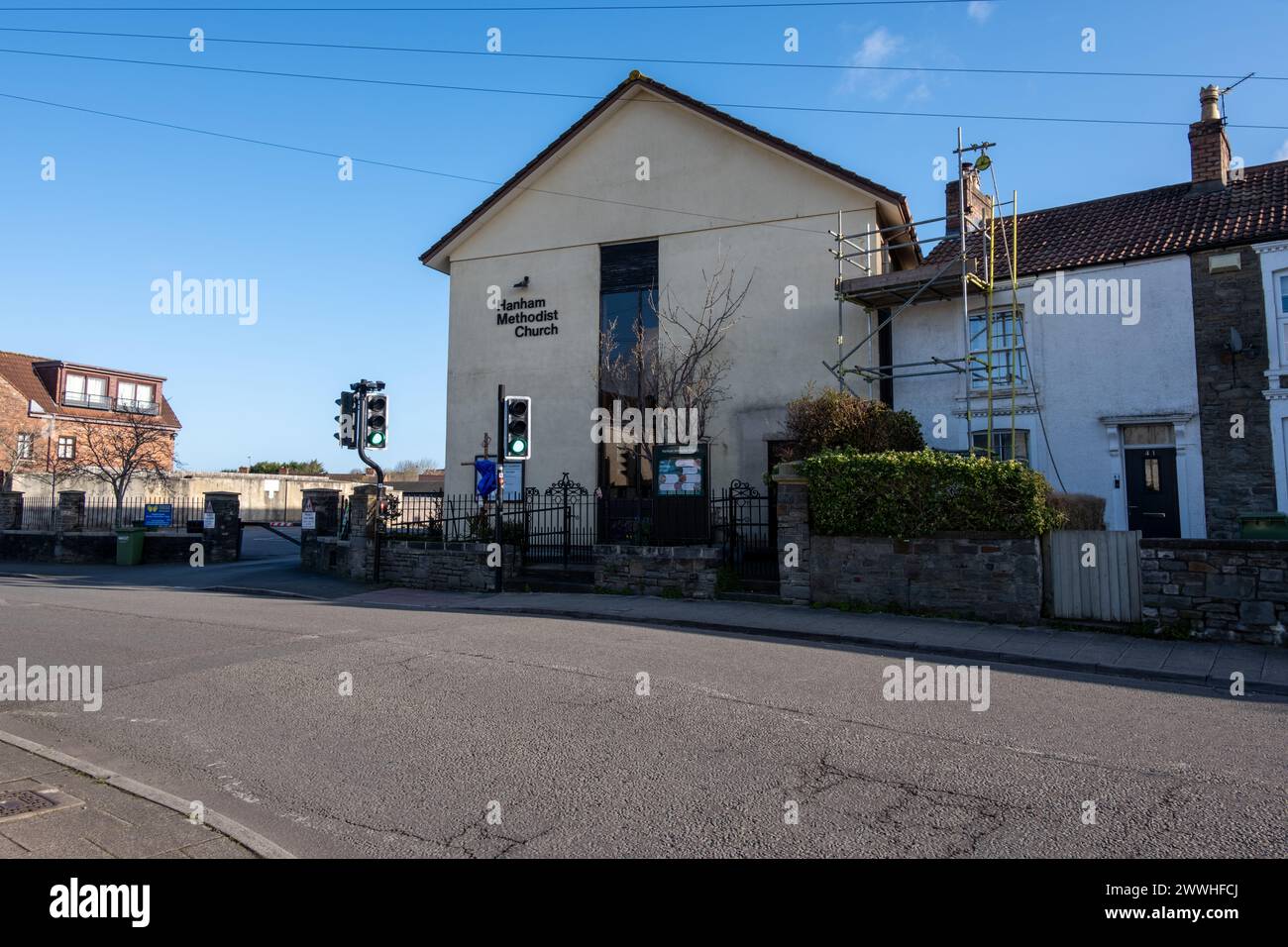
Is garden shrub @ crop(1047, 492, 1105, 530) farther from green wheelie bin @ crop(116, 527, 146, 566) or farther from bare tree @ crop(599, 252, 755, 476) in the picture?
green wheelie bin @ crop(116, 527, 146, 566)

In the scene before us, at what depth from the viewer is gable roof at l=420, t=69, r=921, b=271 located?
60.8 feet

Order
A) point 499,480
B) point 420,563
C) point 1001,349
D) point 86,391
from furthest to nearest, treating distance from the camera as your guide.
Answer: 1. point 86,391
2. point 1001,349
3. point 420,563
4. point 499,480

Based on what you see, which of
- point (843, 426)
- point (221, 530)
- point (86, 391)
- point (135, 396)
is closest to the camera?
point (843, 426)

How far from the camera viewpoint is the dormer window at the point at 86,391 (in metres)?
44.7

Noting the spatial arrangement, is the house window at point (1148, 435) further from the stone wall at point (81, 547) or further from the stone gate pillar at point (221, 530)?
the stone wall at point (81, 547)

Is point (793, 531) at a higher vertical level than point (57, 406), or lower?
lower

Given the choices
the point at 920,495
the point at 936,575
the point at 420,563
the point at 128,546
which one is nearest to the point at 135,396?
the point at 128,546

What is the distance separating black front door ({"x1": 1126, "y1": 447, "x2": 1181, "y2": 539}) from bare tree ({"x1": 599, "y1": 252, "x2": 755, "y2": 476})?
8838 mm
